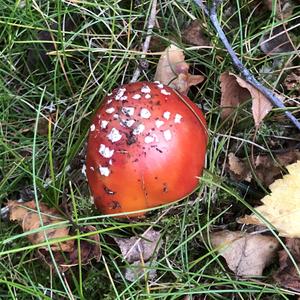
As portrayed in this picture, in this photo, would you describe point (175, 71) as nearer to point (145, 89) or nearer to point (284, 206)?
point (145, 89)

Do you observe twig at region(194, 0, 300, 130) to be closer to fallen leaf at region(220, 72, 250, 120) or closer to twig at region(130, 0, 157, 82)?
fallen leaf at region(220, 72, 250, 120)

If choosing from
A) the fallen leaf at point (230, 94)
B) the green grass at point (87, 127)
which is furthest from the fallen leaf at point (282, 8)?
the fallen leaf at point (230, 94)

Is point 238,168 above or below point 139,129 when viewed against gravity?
below

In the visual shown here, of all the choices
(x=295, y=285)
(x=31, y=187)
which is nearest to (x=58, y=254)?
(x=31, y=187)

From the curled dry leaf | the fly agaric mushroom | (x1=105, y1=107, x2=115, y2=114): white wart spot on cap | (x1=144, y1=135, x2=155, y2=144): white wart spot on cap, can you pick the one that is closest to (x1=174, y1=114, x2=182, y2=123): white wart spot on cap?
the fly agaric mushroom

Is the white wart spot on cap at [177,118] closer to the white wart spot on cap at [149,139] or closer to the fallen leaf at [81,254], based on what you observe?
the white wart spot on cap at [149,139]

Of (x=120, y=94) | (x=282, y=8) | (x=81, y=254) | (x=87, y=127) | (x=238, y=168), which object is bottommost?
(x=81, y=254)

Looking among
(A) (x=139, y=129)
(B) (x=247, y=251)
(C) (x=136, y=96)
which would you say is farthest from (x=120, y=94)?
(B) (x=247, y=251)
